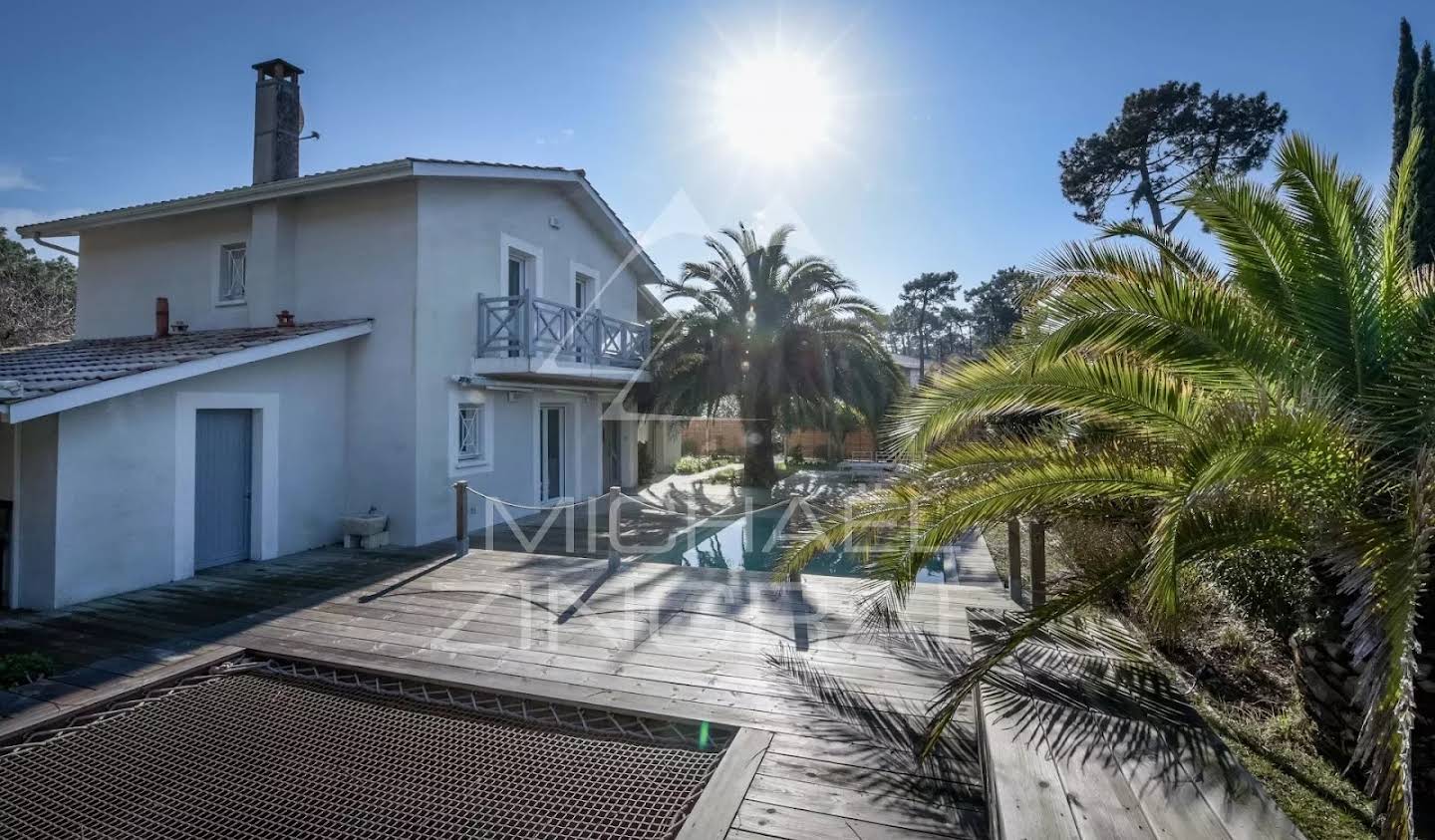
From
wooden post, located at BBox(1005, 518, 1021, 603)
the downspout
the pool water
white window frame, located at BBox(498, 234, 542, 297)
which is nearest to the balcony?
white window frame, located at BBox(498, 234, 542, 297)

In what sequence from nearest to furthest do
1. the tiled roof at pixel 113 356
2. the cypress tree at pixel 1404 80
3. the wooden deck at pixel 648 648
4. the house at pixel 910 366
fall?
the wooden deck at pixel 648 648 → the tiled roof at pixel 113 356 → the cypress tree at pixel 1404 80 → the house at pixel 910 366

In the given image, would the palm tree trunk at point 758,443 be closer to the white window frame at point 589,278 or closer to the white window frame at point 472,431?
the white window frame at point 589,278

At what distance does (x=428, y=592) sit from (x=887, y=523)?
18.6 ft

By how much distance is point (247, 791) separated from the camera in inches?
141

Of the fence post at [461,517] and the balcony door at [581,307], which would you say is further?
the balcony door at [581,307]

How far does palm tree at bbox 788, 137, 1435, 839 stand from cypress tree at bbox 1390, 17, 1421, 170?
16703mm

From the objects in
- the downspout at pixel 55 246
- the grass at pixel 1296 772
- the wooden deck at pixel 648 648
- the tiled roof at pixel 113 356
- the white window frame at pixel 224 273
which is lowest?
the grass at pixel 1296 772

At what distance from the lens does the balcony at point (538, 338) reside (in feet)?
38.2

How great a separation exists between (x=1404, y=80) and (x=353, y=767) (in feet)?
76.8

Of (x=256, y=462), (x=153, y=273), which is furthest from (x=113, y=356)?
(x=153, y=273)

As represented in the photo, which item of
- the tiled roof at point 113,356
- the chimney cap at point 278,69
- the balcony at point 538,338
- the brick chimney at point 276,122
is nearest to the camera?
the tiled roof at point 113,356

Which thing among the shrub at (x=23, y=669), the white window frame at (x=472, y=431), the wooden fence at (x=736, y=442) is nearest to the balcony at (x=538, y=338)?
the white window frame at (x=472, y=431)

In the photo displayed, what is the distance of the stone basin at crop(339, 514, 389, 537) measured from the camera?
33.3 feet

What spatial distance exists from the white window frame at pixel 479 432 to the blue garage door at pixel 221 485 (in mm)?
2808
